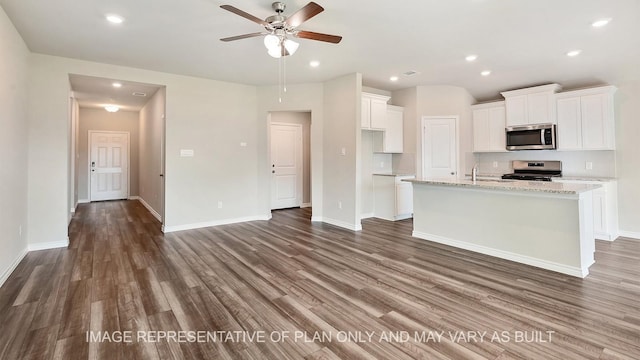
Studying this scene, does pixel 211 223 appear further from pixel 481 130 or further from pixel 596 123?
pixel 596 123

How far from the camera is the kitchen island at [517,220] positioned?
317cm

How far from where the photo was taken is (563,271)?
10.6 feet

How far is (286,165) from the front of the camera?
7.61m

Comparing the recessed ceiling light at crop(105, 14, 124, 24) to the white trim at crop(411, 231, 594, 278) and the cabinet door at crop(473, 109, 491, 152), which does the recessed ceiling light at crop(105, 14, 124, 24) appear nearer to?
the white trim at crop(411, 231, 594, 278)

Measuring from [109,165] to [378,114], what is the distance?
8176mm

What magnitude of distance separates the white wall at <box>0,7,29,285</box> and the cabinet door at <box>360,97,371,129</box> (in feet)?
15.7

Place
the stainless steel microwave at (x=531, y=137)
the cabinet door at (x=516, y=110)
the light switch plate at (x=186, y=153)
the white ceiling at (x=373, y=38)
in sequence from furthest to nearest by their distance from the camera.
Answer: the cabinet door at (x=516, y=110) → the light switch plate at (x=186, y=153) → the stainless steel microwave at (x=531, y=137) → the white ceiling at (x=373, y=38)

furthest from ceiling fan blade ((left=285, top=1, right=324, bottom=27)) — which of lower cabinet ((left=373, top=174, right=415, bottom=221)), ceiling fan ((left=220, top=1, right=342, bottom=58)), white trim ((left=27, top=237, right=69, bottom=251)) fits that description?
white trim ((left=27, top=237, right=69, bottom=251))

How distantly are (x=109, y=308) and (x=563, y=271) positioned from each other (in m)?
4.47

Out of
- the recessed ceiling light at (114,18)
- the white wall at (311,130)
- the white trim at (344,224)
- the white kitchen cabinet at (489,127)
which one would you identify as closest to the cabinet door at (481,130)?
the white kitchen cabinet at (489,127)

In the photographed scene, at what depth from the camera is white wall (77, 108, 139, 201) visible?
855 cm

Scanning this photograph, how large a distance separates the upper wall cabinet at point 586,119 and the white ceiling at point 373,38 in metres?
0.33


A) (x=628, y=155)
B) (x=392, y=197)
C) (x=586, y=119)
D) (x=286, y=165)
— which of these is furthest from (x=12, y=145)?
(x=628, y=155)

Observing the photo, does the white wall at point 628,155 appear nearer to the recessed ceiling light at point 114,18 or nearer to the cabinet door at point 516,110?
the cabinet door at point 516,110
